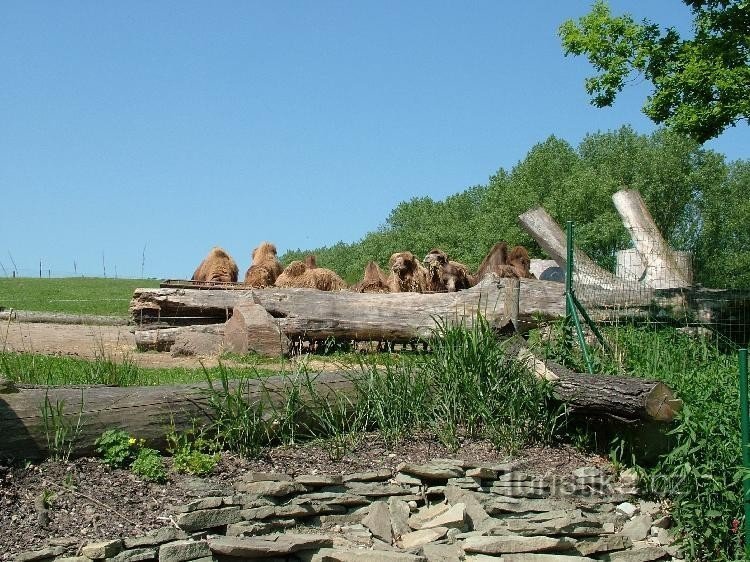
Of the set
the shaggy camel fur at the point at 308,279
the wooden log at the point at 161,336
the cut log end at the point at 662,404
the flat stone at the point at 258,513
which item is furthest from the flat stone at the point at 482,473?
the shaggy camel fur at the point at 308,279

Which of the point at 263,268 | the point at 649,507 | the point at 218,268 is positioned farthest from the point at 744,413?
the point at 218,268

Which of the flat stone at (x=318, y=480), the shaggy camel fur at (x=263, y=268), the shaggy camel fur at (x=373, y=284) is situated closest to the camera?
the flat stone at (x=318, y=480)

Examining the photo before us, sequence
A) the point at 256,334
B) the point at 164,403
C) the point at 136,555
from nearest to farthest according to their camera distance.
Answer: the point at 136,555 → the point at 164,403 → the point at 256,334

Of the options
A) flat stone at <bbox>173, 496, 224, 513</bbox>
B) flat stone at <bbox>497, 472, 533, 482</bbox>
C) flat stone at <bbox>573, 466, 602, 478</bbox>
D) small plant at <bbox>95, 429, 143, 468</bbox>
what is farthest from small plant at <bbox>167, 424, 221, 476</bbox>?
flat stone at <bbox>573, 466, 602, 478</bbox>

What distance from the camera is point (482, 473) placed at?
7.68 metres

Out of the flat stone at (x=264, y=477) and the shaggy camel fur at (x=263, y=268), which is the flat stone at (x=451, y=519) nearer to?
the flat stone at (x=264, y=477)

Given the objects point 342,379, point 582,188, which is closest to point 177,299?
point 342,379

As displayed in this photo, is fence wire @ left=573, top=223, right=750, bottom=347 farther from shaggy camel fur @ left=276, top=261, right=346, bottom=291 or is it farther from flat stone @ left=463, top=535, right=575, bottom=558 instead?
shaggy camel fur @ left=276, top=261, right=346, bottom=291

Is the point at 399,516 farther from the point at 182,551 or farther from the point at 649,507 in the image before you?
the point at 649,507

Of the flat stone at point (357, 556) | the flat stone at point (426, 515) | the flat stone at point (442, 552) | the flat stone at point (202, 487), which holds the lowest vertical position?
the flat stone at point (442, 552)

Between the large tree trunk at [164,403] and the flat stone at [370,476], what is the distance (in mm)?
1007

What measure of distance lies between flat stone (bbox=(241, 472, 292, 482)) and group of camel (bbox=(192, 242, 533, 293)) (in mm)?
9635

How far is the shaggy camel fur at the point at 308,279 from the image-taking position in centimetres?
1788

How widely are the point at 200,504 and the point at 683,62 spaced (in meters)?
10.7
